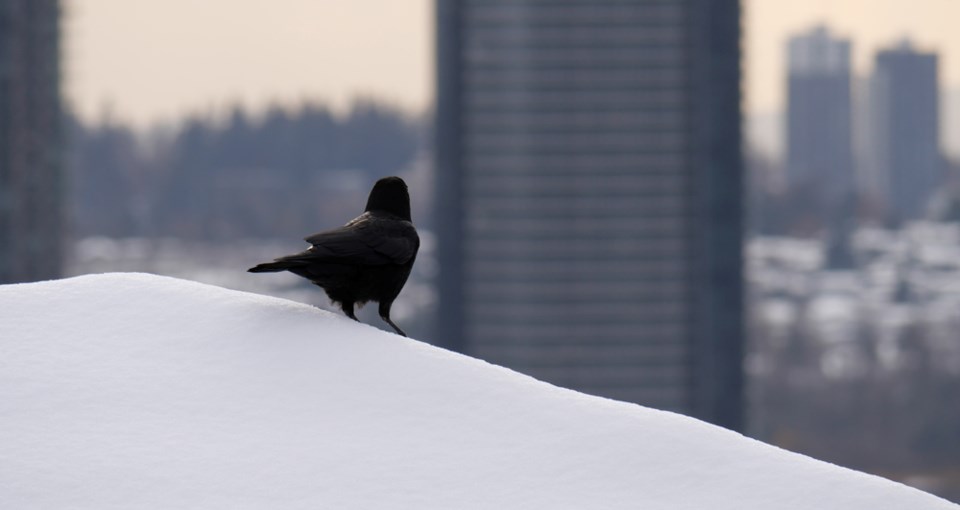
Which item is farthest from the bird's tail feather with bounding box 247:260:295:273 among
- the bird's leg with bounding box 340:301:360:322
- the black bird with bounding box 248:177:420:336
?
the bird's leg with bounding box 340:301:360:322

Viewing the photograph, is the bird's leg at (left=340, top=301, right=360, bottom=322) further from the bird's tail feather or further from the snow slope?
the bird's tail feather

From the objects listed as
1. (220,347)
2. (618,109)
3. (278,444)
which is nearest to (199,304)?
(220,347)

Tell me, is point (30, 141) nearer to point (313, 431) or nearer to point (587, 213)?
point (587, 213)

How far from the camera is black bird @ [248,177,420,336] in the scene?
8695mm

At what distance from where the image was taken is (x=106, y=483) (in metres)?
6.54

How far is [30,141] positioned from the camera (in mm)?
148875

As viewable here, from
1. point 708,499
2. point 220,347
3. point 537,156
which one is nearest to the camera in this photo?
point 708,499

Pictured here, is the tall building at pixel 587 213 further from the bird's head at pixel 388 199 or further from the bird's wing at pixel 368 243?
the bird's wing at pixel 368 243

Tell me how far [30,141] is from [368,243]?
149m

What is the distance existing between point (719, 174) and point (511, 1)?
42.4 meters

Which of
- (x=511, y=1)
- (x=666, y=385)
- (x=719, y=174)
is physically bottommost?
(x=666, y=385)

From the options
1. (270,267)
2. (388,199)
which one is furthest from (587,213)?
(270,267)

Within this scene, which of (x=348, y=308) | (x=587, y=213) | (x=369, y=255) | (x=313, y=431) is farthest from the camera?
(x=587, y=213)

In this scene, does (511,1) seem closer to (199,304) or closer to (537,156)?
(537,156)
